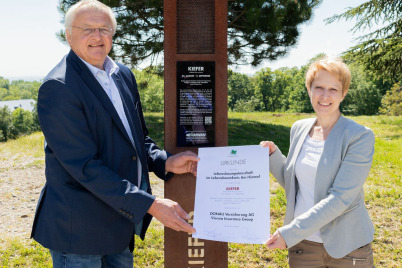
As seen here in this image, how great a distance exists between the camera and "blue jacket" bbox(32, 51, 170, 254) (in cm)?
185

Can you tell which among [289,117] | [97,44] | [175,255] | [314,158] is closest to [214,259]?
[175,255]

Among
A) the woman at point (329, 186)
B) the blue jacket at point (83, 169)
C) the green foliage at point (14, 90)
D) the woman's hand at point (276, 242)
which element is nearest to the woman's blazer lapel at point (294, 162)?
the woman at point (329, 186)

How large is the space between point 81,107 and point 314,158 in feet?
4.45

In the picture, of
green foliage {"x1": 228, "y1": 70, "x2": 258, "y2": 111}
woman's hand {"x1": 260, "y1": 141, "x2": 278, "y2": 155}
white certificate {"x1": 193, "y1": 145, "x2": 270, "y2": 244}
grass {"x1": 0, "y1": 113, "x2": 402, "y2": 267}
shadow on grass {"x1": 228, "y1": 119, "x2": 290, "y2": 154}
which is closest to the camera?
white certificate {"x1": 193, "y1": 145, "x2": 270, "y2": 244}

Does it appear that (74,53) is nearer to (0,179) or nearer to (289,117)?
(0,179)

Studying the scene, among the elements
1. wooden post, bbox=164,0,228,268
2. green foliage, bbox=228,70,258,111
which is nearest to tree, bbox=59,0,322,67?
wooden post, bbox=164,0,228,268

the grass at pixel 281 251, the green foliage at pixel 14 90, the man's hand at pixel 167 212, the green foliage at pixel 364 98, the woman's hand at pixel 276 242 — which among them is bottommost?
the grass at pixel 281 251

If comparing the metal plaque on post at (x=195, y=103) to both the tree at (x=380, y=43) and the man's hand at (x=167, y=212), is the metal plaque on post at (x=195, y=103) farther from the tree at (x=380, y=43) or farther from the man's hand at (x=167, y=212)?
the tree at (x=380, y=43)

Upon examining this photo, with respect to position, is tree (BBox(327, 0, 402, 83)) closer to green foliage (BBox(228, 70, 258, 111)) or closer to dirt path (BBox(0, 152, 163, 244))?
dirt path (BBox(0, 152, 163, 244))

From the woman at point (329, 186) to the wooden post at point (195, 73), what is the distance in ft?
2.22

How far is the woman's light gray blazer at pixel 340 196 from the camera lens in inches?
77.6

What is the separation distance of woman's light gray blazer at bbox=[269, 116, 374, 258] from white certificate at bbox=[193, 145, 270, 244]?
0.20 metres

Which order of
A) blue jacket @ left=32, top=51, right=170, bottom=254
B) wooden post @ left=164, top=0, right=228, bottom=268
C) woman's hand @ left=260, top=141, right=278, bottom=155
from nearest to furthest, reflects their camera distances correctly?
blue jacket @ left=32, top=51, right=170, bottom=254 → woman's hand @ left=260, top=141, right=278, bottom=155 → wooden post @ left=164, top=0, right=228, bottom=268

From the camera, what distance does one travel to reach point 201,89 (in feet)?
8.72
